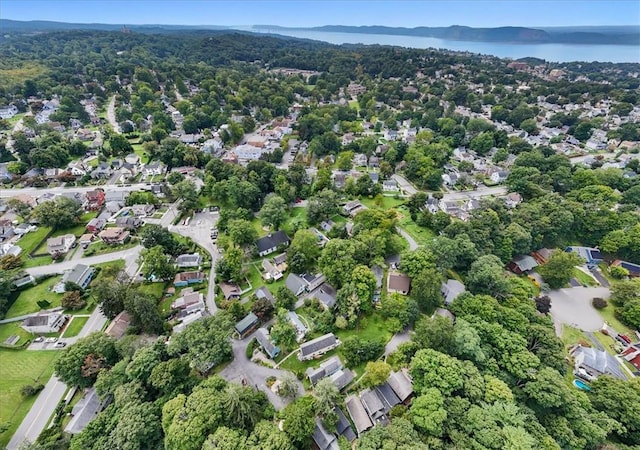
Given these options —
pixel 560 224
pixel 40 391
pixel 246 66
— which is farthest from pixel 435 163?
pixel 246 66

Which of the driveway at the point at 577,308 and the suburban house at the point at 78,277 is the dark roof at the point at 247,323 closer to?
the suburban house at the point at 78,277

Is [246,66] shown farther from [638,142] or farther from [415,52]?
[638,142]

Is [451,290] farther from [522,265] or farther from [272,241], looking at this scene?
[272,241]

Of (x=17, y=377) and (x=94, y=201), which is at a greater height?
(x=94, y=201)

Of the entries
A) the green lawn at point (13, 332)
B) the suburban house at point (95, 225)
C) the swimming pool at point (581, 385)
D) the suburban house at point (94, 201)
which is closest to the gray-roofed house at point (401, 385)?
the swimming pool at point (581, 385)

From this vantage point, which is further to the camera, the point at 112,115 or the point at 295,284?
the point at 112,115

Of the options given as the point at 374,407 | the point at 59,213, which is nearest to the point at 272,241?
the point at 374,407

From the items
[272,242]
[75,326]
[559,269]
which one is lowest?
[75,326]
